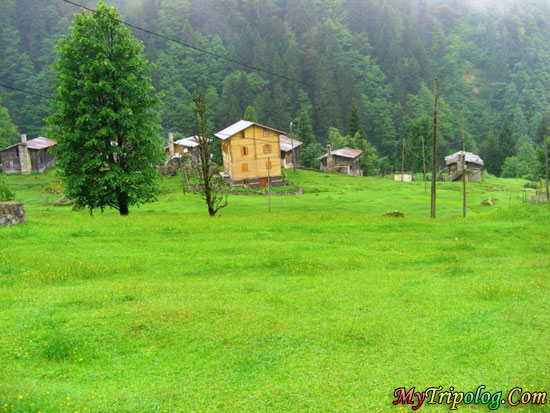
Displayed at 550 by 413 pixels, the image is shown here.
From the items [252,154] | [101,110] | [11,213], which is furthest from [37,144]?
[11,213]

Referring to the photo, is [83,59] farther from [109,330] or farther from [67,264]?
[109,330]

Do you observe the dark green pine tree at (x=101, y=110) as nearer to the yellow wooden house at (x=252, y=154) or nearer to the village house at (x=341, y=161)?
the yellow wooden house at (x=252, y=154)

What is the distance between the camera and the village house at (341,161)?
97.3m

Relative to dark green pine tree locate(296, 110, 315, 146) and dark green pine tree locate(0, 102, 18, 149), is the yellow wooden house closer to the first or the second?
dark green pine tree locate(296, 110, 315, 146)

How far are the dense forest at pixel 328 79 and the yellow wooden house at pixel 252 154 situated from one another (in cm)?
3467

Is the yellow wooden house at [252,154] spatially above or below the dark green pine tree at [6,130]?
below

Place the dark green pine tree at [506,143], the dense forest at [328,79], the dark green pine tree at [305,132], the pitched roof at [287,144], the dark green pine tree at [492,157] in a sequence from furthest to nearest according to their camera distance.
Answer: the dense forest at [328,79] < the dark green pine tree at [506,143] < the dark green pine tree at [492,157] < the dark green pine tree at [305,132] < the pitched roof at [287,144]

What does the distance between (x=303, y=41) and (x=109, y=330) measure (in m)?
181


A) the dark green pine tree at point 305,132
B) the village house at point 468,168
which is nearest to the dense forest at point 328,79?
the dark green pine tree at point 305,132

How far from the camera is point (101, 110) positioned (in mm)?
32500

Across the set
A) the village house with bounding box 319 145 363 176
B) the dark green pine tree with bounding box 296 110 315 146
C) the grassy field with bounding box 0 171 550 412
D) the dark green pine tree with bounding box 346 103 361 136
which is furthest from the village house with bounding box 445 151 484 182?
the grassy field with bounding box 0 171 550 412

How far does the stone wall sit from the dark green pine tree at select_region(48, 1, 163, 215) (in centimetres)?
738

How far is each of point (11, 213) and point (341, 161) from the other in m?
79.6

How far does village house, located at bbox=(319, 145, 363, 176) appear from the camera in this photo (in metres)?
97.3
